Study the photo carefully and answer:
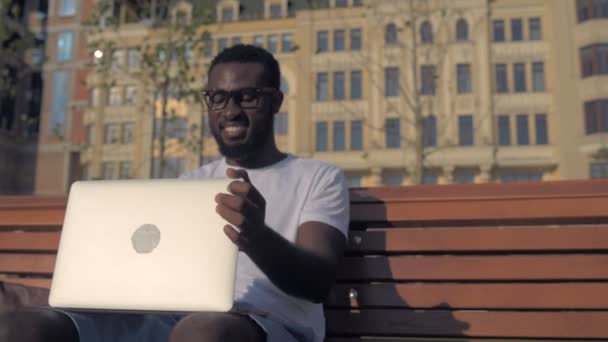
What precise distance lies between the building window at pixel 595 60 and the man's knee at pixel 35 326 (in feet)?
92.8

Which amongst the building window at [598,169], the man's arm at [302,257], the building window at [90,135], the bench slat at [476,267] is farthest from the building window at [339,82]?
the man's arm at [302,257]

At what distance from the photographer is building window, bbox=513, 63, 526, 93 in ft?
92.5

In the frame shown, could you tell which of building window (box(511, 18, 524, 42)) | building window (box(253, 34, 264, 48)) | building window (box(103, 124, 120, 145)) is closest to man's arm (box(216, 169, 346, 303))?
building window (box(511, 18, 524, 42))

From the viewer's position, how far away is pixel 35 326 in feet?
5.57

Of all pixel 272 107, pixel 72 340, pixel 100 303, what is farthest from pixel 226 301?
pixel 272 107

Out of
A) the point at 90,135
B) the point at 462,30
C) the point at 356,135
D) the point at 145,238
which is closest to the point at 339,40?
the point at 356,135

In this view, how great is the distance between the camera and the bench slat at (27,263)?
9.56 feet

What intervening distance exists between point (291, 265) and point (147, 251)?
1.32 ft

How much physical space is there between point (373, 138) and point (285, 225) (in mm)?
26501

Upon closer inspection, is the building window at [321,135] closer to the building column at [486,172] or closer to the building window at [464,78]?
the building window at [464,78]

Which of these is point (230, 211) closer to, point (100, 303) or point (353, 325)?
point (100, 303)

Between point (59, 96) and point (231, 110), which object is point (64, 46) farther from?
point (231, 110)

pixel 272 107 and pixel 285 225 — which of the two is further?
pixel 272 107

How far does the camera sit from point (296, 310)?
2.06 metres
